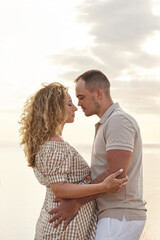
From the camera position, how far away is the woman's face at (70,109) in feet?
9.79

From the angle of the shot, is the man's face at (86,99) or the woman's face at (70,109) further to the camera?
the man's face at (86,99)

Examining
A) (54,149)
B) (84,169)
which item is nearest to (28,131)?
(54,149)

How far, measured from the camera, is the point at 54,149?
111 inches

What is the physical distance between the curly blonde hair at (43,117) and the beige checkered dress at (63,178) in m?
0.07

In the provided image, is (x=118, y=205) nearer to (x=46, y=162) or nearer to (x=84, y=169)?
(x=84, y=169)

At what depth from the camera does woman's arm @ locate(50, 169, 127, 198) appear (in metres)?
2.77

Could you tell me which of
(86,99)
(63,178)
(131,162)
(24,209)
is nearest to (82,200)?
(63,178)

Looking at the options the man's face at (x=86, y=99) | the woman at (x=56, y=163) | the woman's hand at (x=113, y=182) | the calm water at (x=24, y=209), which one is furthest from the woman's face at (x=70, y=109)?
the calm water at (x=24, y=209)

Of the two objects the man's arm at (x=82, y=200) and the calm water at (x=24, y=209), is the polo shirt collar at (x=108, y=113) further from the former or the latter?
the calm water at (x=24, y=209)

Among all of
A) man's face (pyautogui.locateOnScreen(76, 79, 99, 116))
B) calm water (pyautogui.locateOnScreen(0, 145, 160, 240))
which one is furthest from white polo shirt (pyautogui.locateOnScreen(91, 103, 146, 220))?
calm water (pyautogui.locateOnScreen(0, 145, 160, 240))

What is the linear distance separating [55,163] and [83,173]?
0.83 feet

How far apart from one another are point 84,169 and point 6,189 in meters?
25.9

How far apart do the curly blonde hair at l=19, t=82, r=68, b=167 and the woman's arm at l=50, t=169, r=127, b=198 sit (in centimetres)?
31

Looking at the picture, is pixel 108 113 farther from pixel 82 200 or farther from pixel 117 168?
pixel 82 200
